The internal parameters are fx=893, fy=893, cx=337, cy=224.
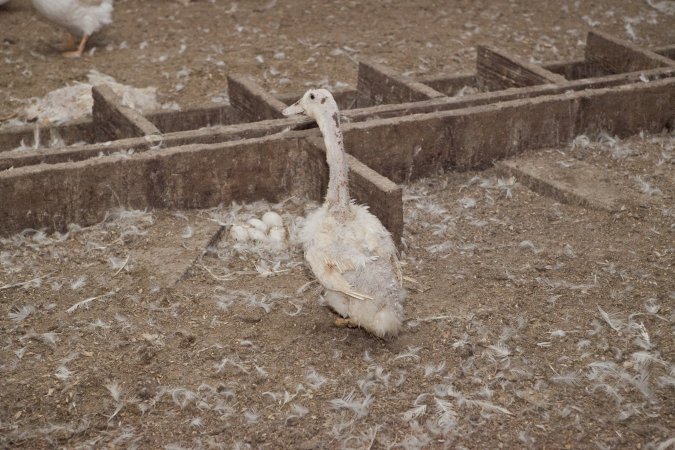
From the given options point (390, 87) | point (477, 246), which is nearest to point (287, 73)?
point (390, 87)

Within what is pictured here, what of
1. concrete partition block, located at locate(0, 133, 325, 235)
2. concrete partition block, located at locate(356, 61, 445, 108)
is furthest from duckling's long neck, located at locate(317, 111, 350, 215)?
concrete partition block, located at locate(356, 61, 445, 108)

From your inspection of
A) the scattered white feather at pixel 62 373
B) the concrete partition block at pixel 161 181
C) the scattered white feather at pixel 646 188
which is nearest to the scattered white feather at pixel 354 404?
the scattered white feather at pixel 62 373

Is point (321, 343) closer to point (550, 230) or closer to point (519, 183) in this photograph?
point (550, 230)

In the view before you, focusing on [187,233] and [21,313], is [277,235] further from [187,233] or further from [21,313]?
[21,313]

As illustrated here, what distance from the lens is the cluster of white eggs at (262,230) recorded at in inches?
218

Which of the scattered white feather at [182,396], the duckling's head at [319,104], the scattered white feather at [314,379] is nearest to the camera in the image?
the scattered white feather at [182,396]

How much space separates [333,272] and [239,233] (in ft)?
4.36

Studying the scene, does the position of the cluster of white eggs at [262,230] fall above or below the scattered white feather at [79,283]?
above

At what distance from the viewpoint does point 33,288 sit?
5027mm

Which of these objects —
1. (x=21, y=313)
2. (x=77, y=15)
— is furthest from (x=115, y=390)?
(x=77, y=15)

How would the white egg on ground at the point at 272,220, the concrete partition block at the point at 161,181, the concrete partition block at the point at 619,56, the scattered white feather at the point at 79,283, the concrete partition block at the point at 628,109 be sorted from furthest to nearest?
the concrete partition block at the point at 619,56
the concrete partition block at the point at 628,109
the white egg on ground at the point at 272,220
the concrete partition block at the point at 161,181
the scattered white feather at the point at 79,283

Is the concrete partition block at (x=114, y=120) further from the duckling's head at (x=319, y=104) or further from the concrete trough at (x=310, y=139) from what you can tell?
the duckling's head at (x=319, y=104)

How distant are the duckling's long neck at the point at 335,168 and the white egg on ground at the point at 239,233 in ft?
3.23

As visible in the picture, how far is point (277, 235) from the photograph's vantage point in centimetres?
555
